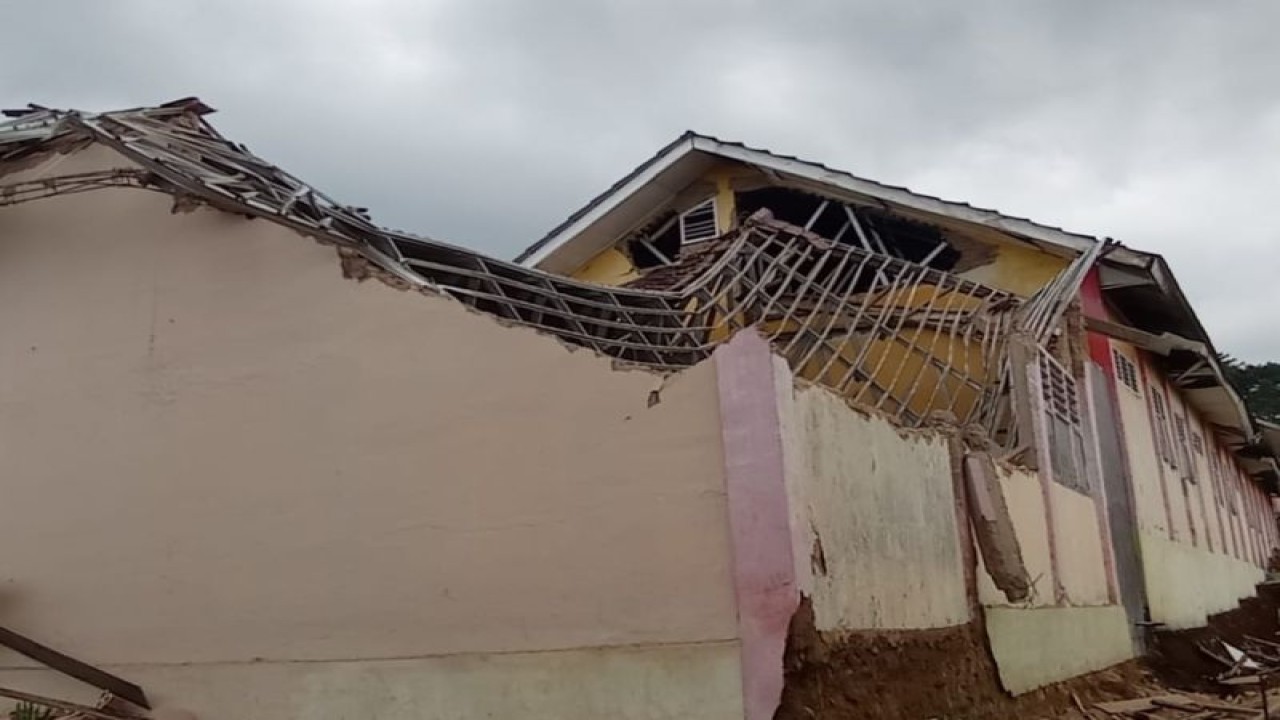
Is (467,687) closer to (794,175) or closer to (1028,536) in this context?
(1028,536)

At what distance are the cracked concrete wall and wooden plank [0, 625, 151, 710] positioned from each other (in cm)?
9

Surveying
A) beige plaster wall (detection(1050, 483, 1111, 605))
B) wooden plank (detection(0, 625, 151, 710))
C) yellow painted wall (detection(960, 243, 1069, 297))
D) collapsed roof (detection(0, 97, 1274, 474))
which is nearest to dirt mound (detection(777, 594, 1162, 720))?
beige plaster wall (detection(1050, 483, 1111, 605))

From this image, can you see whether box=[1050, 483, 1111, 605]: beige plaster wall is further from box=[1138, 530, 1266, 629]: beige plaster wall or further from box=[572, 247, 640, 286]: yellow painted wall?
box=[572, 247, 640, 286]: yellow painted wall

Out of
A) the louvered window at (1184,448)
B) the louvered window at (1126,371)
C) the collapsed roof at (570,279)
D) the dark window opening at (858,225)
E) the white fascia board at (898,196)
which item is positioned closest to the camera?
the collapsed roof at (570,279)

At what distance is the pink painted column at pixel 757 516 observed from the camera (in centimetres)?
531

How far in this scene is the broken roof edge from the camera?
39.7 ft

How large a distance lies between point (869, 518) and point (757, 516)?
3.59 ft

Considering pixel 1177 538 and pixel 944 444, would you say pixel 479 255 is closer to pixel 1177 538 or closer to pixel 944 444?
pixel 944 444

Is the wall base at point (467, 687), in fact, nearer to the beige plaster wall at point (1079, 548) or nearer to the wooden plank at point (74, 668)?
the wooden plank at point (74, 668)

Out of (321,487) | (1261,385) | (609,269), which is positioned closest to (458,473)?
(321,487)

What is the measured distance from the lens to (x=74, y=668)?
6.93m

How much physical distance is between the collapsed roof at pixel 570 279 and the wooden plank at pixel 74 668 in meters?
2.79

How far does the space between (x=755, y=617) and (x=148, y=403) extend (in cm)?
424

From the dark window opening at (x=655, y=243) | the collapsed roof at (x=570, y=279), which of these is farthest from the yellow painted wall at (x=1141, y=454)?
the dark window opening at (x=655, y=243)
